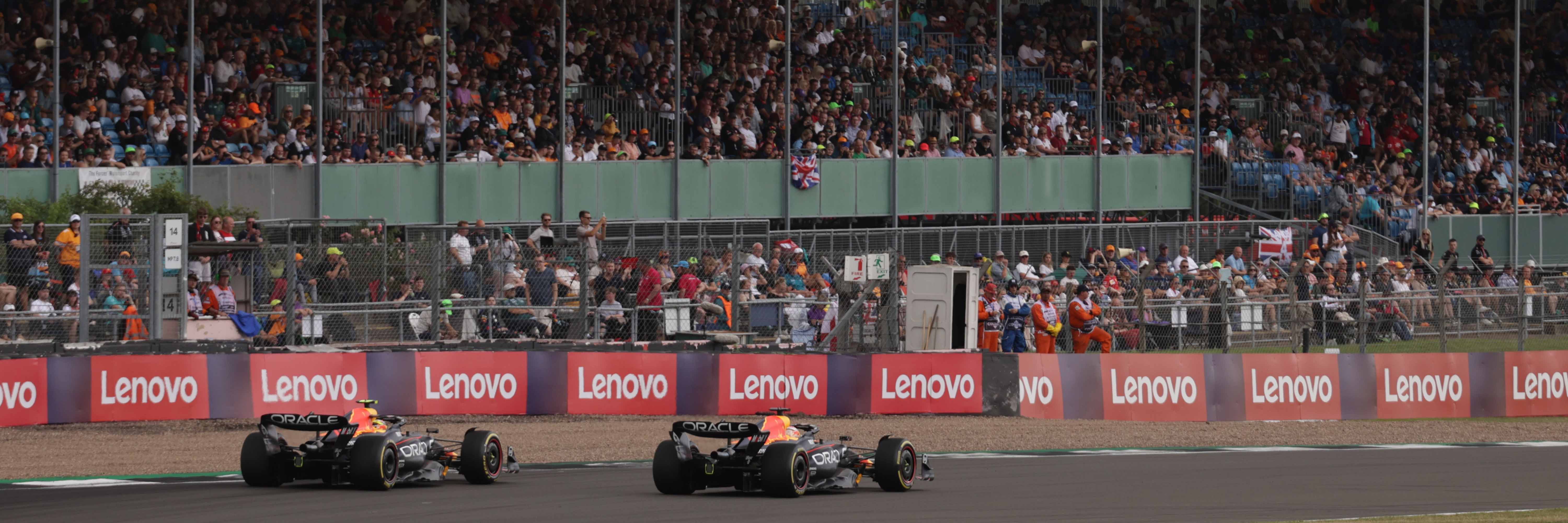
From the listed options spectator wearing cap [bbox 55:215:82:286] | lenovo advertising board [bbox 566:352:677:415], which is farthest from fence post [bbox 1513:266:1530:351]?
spectator wearing cap [bbox 55:215:82:286]

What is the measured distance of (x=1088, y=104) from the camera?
3416cm

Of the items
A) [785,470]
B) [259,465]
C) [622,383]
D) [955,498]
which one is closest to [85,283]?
[259,465]

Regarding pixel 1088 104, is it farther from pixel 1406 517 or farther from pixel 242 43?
pixel 1406 517

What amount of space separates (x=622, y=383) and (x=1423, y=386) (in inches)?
351

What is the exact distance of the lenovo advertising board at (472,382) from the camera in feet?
61.6

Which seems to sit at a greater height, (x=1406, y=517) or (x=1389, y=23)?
(x=1389, y=23)

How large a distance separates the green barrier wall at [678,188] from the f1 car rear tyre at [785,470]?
13953 mm

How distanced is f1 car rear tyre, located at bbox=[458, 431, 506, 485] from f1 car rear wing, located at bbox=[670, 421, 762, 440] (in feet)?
4.63

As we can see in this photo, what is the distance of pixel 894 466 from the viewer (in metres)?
12.9

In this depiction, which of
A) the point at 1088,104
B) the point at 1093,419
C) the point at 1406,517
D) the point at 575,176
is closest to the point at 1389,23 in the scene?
the point at 1088,104

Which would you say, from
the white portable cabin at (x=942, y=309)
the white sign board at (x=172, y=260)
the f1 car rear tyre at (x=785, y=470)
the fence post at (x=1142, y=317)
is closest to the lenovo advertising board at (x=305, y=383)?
the white sign board at (x=172, y=260)

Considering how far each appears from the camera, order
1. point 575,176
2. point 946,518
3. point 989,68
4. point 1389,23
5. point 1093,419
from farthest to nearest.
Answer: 1. point 1389,23
2. point 989,68
3. point 575,176
4. point 1093,419
5. point 946,518

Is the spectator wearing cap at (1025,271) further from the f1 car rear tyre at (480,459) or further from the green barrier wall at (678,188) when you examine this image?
the f1 car rear tyre at (480,459)

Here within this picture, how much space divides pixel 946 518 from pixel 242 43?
17160mm
